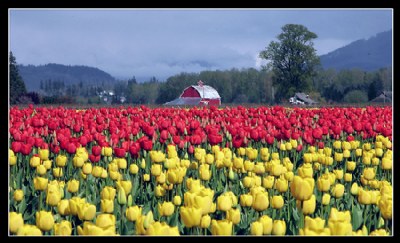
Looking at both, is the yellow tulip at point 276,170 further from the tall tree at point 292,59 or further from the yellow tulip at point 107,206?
the tall tree at point 292,59

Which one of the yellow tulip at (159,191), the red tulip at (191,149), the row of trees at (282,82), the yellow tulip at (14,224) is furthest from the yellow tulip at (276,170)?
the row of trees at (282,82)

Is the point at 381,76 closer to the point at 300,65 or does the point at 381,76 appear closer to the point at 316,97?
the point at 316,97

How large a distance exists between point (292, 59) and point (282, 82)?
110 inches

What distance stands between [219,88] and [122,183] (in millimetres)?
112849

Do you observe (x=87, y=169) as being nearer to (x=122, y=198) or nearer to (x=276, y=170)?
(x=122, y=198)

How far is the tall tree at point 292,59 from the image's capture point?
2467 inches

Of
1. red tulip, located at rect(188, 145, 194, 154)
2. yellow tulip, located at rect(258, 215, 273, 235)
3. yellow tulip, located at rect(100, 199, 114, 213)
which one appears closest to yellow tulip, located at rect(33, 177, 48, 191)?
yellow tulip, located at rect(100, 199, 114, 213)

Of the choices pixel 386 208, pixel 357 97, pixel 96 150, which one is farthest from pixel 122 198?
pixel 357 97

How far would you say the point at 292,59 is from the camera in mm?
63625

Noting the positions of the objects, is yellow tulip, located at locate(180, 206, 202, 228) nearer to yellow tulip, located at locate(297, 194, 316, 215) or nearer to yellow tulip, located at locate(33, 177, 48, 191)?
yellow tulip, located at locate(297, 194, 316, 215)

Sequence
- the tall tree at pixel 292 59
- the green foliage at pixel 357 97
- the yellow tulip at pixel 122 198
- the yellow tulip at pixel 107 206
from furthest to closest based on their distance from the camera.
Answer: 1. the green foliage at pixel 357 97
2. the tall tree at pixel 292 59
3. the yellow tulip at pixel 122 198
4. the yellow tulip at pixel 107 206

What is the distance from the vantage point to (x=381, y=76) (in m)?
102

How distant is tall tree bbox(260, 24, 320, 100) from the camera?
62.7 m
